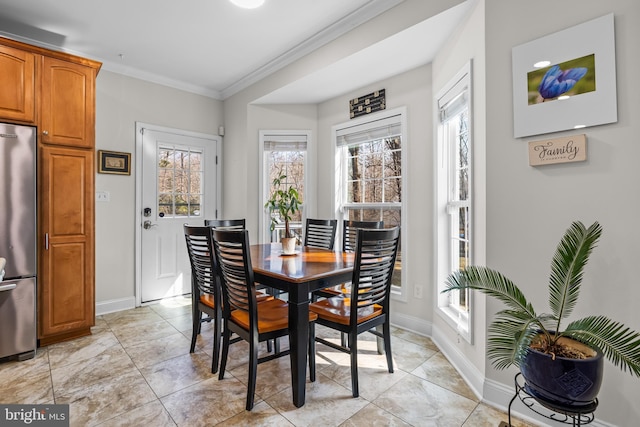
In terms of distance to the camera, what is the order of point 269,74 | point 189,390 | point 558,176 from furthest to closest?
point 269,74 → point 189,390 → point 558,176

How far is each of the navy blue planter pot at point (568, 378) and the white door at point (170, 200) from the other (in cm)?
385

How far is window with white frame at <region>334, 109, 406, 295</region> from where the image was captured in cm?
321

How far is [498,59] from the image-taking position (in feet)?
6.05

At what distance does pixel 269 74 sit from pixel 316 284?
2765mm

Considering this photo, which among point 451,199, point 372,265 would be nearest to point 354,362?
point 372,265

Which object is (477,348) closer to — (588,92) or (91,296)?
(588,92)

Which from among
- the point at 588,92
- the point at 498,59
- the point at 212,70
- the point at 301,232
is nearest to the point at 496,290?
the point at 588,92

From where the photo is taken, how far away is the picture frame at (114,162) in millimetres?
3445

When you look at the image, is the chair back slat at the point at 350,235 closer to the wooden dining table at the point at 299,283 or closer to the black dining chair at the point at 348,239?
the black dining chair at the point at 348,239

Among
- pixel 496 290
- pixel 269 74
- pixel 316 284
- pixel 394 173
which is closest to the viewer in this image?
pixel 496 290

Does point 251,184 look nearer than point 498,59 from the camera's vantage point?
No

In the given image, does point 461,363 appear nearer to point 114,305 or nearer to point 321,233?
point 321,233

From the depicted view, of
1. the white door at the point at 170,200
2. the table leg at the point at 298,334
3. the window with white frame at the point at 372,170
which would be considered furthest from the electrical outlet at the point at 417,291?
the white door at the point at 170,200

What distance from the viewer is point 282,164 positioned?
4102 millimetres
